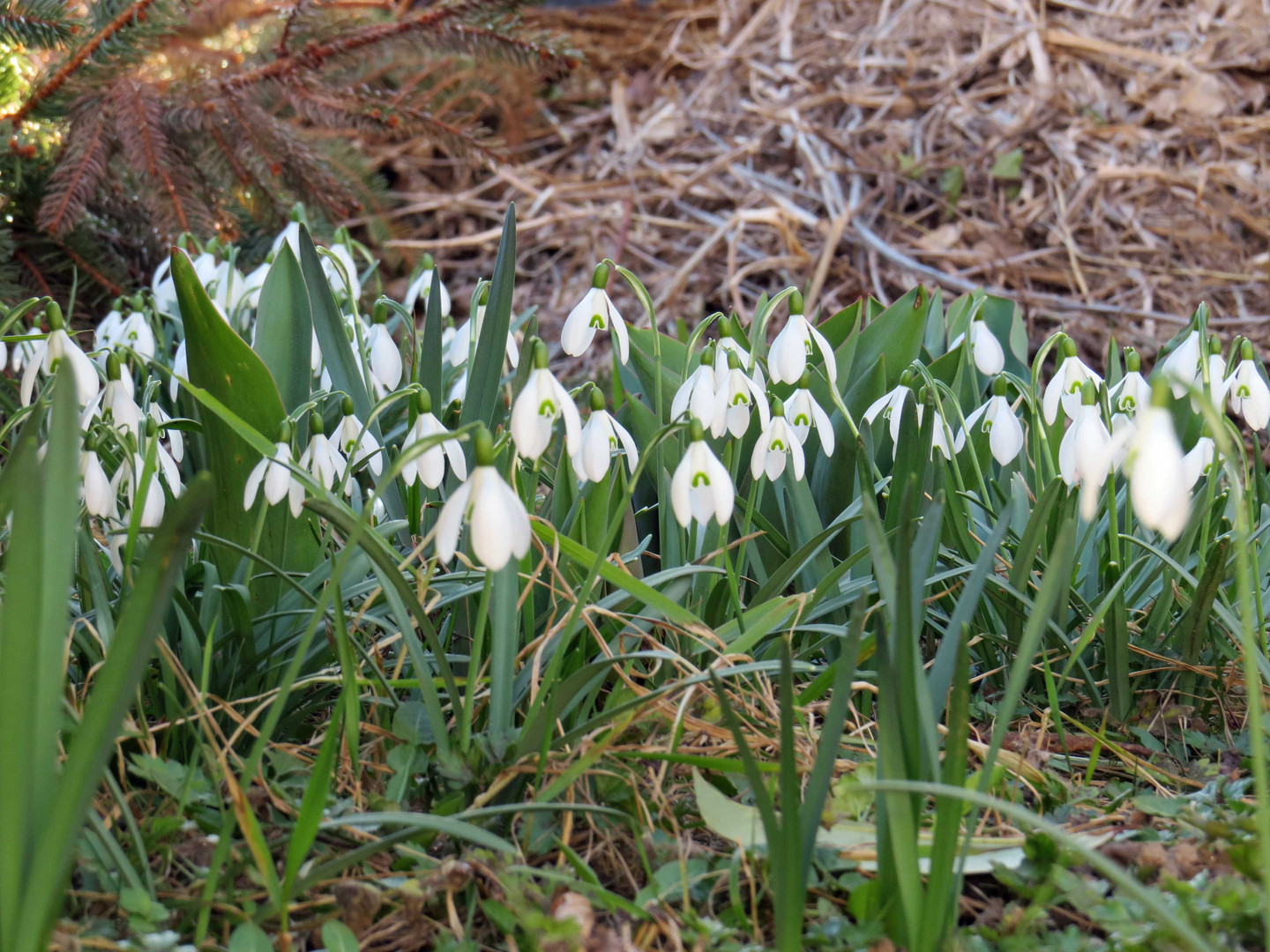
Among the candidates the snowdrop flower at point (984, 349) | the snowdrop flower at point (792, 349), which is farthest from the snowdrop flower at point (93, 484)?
the snowdrop flower at point (984, 349)

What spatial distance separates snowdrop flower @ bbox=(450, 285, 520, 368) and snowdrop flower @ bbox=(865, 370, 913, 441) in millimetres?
589

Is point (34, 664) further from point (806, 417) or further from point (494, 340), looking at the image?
point (806, 417)

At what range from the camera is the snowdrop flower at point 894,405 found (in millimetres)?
1521

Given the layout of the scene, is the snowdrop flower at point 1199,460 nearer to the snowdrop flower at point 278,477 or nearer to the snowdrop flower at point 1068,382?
the snowdrop flower at point 1068,382

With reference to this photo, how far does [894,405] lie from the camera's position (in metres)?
1.59

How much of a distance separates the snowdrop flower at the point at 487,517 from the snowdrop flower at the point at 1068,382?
0.91 m

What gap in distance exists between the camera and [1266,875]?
85cm

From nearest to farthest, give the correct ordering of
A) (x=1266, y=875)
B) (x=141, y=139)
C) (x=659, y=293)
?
(x=1266, y=875)
(x=141, y=139)
(x=659, y=293)

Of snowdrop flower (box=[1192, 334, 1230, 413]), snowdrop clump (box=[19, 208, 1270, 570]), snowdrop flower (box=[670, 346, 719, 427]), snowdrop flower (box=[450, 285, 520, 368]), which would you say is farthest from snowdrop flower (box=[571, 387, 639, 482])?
snowdrop flower (box=[1192, 334, 1230, 413])

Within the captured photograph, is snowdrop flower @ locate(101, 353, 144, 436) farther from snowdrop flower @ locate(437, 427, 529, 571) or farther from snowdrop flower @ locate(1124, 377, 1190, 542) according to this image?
snowdrop flower @ locate(1124, 377, 1190, 542)

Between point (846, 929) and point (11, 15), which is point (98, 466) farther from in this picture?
point (11, 15)

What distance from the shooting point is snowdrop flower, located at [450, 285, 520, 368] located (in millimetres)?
1712

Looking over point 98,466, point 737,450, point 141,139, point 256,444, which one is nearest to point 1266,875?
point 737,450

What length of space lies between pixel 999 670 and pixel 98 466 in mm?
1299
